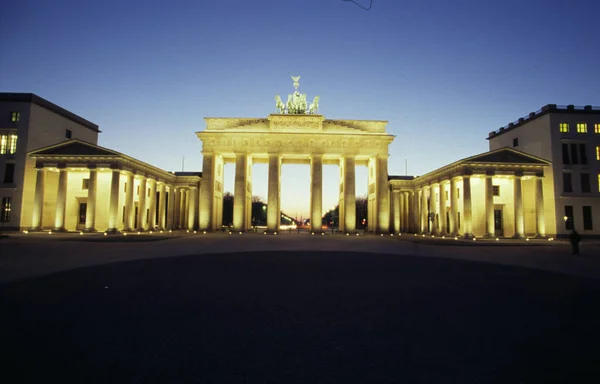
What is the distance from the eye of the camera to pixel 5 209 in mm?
48250

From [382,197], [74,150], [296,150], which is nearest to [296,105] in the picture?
[296,150]

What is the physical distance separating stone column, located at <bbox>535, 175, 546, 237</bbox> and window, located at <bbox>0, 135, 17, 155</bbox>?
234ft

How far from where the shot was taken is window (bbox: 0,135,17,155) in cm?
4888

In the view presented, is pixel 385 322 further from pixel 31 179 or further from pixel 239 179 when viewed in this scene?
pixel 31 179

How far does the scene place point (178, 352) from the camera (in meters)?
4.90

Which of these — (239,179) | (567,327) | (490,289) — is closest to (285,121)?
(239,179)

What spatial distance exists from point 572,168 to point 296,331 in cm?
5685

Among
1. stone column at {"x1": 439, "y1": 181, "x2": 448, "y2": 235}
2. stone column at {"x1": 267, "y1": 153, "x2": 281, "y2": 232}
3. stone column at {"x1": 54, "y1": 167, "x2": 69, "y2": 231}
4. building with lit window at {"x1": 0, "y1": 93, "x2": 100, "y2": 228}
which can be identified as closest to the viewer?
stone column at {"x1": 54, "y1": 167, "x2": 69, "y2": 231}

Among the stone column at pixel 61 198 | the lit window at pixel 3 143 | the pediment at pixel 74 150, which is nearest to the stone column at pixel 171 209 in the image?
the pediment at pixel 74 150

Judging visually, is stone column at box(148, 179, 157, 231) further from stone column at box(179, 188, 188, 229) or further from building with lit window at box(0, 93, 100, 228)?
building with lit window at box(0, 93, 100, 228)

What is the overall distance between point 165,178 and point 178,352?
61.3 m

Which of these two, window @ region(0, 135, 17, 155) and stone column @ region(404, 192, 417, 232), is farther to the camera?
stone column @ region(404, 192, 417, 232)

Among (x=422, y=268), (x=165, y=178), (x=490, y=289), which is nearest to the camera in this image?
(x=490, y=289)

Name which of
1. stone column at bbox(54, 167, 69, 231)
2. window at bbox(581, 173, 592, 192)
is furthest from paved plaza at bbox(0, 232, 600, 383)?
window at bbox(581, 173, 592, 192)
